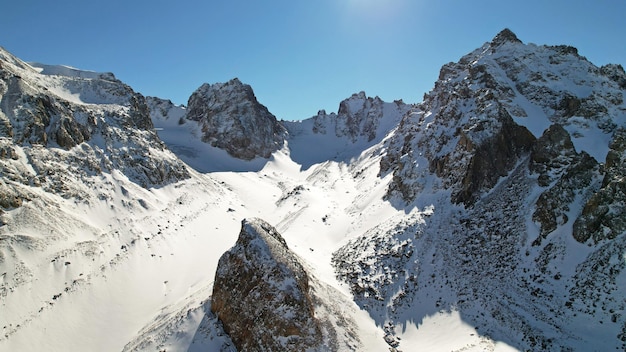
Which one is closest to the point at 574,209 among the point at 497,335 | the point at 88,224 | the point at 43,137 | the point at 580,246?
the point at 580,246

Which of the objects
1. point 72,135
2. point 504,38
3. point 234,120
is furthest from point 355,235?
point 234,120

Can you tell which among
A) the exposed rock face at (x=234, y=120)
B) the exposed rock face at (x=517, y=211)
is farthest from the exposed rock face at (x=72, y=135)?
the exposed rock face at (x=234, y=120)

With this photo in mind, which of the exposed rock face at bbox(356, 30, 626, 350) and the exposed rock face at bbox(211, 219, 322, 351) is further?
the exposed rock face at bbox(356, 30, 626, 350)

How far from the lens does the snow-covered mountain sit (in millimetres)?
21219

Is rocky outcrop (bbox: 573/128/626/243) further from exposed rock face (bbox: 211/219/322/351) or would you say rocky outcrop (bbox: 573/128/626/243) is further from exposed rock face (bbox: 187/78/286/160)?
exposed rock face (bbox: 187/78/286/160)

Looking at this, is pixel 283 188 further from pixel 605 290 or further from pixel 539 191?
pixel 605 290

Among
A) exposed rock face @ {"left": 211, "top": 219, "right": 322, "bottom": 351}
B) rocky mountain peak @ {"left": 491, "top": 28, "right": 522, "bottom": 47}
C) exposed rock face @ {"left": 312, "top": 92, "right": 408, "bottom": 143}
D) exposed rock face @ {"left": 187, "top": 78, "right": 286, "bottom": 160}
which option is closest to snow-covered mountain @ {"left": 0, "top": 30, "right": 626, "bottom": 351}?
exposed rock face @ {"left": 211, "top": 219, "right": 322, "bottom": 351}

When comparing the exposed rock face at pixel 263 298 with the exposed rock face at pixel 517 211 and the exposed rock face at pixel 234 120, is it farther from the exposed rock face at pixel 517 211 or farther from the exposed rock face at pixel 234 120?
the exposed rock face at pixel 234 120

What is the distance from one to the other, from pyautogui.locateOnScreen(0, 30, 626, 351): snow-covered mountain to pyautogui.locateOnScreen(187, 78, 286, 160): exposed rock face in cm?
4066

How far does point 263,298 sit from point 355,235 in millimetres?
20820

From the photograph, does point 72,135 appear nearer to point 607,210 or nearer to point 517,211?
point 517,211

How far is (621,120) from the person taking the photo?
1363 inches

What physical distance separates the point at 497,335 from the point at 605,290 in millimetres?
6932

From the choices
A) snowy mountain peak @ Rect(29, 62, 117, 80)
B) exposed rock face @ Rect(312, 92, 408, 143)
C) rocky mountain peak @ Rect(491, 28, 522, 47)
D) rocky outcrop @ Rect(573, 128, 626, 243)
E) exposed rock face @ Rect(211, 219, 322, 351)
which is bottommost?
rocky outcrop @ Rect(573, 128, 626, 243)
